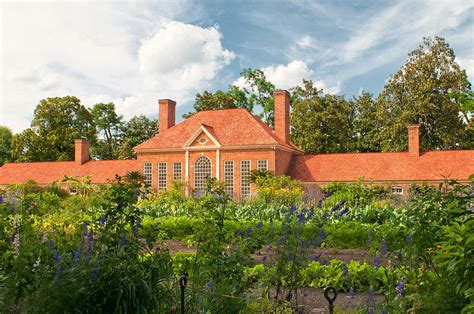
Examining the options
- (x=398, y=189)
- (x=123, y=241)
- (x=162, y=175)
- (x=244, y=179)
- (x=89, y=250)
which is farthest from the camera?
(x=162, y=175)

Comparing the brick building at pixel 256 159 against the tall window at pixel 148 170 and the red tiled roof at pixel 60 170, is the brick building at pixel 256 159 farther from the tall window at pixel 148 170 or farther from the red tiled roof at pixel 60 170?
the red tiled roof at pixel 60 170

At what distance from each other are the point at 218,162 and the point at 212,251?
26.3 metres

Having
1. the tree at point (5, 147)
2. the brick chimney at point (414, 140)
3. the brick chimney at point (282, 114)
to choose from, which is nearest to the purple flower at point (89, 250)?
the brick chimney at point (282, 114)

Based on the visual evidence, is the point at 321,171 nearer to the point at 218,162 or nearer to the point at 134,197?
the point at 218,162

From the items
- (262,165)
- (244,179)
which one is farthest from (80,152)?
(262,165)

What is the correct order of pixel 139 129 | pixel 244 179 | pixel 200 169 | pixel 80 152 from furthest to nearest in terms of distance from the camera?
pixel 139 129 < pixel 80 152 < pixel 200 169 < pixel 244 179

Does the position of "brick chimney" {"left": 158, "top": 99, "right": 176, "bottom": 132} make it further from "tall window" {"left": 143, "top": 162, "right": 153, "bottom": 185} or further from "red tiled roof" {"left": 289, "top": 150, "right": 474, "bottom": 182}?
"red tiled roof" {"left": 289, "top": 150, "right": 474, "bottom": 182}

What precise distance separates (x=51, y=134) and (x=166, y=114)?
16.9 metres

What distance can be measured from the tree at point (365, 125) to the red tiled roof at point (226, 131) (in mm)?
9876

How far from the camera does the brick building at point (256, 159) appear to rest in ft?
98.0

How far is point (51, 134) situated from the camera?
4706cm

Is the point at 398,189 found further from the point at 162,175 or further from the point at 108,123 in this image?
the point at 108,123

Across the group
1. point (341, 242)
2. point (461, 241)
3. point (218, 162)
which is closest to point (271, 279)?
point (461, 241)

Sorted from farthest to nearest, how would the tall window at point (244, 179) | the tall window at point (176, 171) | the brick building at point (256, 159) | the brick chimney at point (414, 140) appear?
the tall window at point (176, 171) < the tall window at point (244, 179) < the brick chimney at point (414, 140) < the brick building at point (256, 159)
